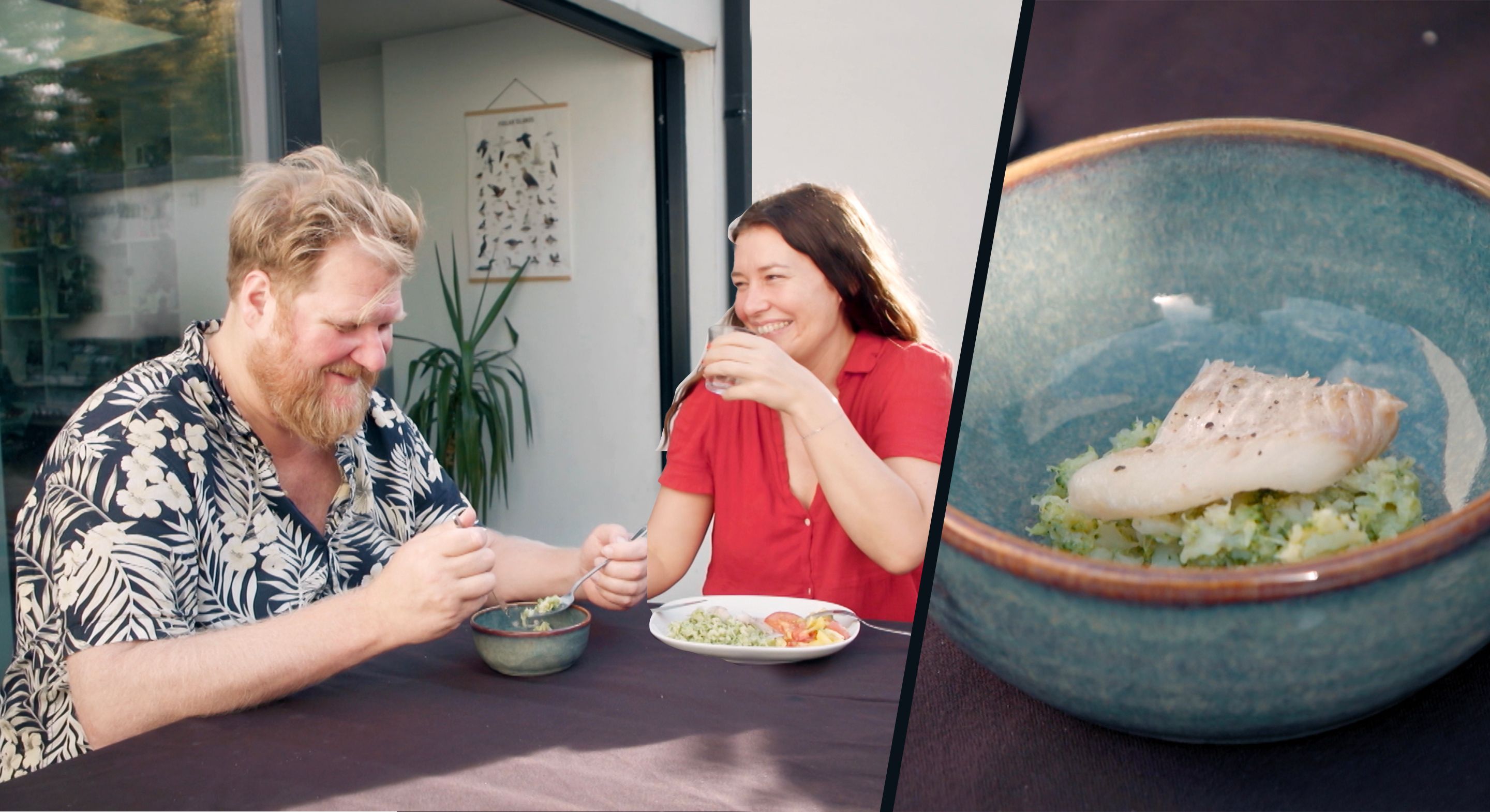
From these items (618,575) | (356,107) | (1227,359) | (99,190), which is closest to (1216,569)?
(1227,359)

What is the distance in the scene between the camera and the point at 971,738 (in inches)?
13.6

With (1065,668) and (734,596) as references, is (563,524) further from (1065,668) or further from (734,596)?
(1065,668)

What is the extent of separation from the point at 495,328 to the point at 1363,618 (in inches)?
92.7

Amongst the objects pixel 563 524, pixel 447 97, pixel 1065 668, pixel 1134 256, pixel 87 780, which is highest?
pixel 447 97

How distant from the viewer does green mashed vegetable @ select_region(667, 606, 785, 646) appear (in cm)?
64

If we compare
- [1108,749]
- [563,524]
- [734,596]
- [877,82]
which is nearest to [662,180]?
[563,524]

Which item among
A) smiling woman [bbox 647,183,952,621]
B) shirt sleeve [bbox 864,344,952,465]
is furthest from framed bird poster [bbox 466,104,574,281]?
shirt sleeve [bbox 864,344,952,465]

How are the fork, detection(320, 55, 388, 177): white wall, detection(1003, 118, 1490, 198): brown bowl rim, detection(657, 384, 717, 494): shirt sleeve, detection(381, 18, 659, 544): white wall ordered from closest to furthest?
detection(1003, 118, 1490, 198): brown bowl rim
the fork
detection(657, 384, 717, 494): shirt sleeve
detection(381, 18, 659, 544): white wall
detection(320, 55, 388, 177): white wall

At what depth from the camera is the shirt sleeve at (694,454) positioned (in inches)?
45.2

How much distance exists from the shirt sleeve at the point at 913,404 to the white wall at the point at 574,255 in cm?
122

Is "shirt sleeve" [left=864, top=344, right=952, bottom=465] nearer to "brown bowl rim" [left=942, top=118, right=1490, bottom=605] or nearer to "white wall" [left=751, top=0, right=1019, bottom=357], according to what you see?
"white wall" [left=751, top=0, right=1019, bottom=357]

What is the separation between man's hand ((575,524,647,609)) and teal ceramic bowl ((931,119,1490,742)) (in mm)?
423

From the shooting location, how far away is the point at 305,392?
29.5 inches

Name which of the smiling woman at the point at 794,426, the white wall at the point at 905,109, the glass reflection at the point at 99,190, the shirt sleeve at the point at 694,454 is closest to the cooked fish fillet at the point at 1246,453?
the white wall at the point at 905,109
